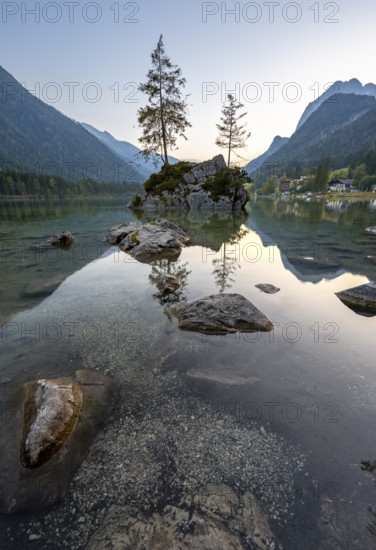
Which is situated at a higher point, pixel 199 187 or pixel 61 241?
pixel 199 187

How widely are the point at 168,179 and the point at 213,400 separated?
169 ft

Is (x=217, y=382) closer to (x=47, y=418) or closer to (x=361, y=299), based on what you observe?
(x=47, y=418)

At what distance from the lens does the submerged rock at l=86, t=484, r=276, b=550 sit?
286 centimetres

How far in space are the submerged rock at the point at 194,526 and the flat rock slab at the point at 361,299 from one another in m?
7.49

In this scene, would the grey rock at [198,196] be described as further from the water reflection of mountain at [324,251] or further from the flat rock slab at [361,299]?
the flat rock slab at [361,299]

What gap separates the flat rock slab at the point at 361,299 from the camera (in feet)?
28.6

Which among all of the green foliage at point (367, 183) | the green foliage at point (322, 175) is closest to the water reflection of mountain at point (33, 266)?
the green foliage at point (322, 175)

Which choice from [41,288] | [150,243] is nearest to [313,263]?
[150,243]

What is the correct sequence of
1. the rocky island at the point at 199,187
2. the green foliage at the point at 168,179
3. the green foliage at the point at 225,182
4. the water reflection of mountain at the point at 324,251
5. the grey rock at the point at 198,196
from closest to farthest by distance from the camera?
the water reflection of mountain at the point at 324,251 < the green foliage at the point at 225,182 < the rocky island at the point at 199,187 < the grey rock at the point at 198,196 < the green foliage at the point at 168,179

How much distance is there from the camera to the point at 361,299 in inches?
359

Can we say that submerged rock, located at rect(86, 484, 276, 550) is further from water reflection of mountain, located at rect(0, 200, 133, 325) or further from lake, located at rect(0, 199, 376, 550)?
water reflection of mountain, located at rect(0, 200, 133, 325)

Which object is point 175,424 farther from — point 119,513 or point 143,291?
point 143,291

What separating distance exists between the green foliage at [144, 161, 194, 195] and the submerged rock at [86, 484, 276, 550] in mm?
49833

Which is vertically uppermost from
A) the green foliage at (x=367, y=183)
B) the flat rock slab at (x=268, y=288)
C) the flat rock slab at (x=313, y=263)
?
the green foliage at (x=367, y=183)
